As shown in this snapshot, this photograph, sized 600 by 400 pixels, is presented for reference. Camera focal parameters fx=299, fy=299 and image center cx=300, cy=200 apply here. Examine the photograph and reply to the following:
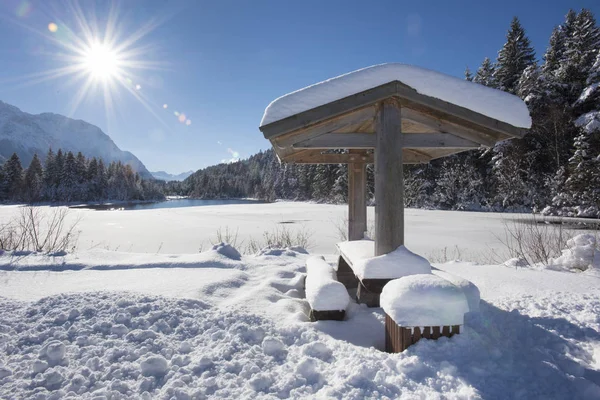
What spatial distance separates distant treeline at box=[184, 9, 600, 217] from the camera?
51.1 feet

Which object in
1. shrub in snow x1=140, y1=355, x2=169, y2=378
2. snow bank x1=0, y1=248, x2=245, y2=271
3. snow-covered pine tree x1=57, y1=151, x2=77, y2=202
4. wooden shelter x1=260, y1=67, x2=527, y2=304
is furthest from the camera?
snow-covered pine tree x1=57, y1=151, x2=77, y2=202

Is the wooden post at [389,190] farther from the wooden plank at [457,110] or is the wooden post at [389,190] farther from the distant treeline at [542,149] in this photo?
the distant treeline at [542,149]

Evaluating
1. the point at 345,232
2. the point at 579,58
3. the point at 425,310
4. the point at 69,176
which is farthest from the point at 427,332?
the point at 69,176

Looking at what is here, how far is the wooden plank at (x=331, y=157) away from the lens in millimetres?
5426

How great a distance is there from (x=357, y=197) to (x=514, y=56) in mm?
28640

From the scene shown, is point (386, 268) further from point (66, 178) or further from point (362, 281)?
point (66, 178)

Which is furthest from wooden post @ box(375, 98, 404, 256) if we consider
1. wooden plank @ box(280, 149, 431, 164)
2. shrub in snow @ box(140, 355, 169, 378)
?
shrub in snow @ box(140, 355, 169, 378)

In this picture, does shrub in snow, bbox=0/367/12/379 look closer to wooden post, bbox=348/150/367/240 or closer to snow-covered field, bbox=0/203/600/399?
snow-covered field, bbox=0/203/600/399

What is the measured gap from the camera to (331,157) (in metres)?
5.98

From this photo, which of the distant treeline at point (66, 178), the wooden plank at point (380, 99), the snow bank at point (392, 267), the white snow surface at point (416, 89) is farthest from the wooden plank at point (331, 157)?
the distant treeline at point (66, 178)

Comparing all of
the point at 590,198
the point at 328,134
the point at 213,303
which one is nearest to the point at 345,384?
the point at 213,303

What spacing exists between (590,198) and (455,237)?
1009 centimetres

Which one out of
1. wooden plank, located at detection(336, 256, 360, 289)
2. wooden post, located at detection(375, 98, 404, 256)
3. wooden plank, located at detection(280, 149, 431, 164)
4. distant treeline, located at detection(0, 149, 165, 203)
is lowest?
wooden plank, located at detection(336, 256, 360, 289)

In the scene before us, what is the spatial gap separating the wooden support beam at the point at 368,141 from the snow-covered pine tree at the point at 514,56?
27157 millimetres
